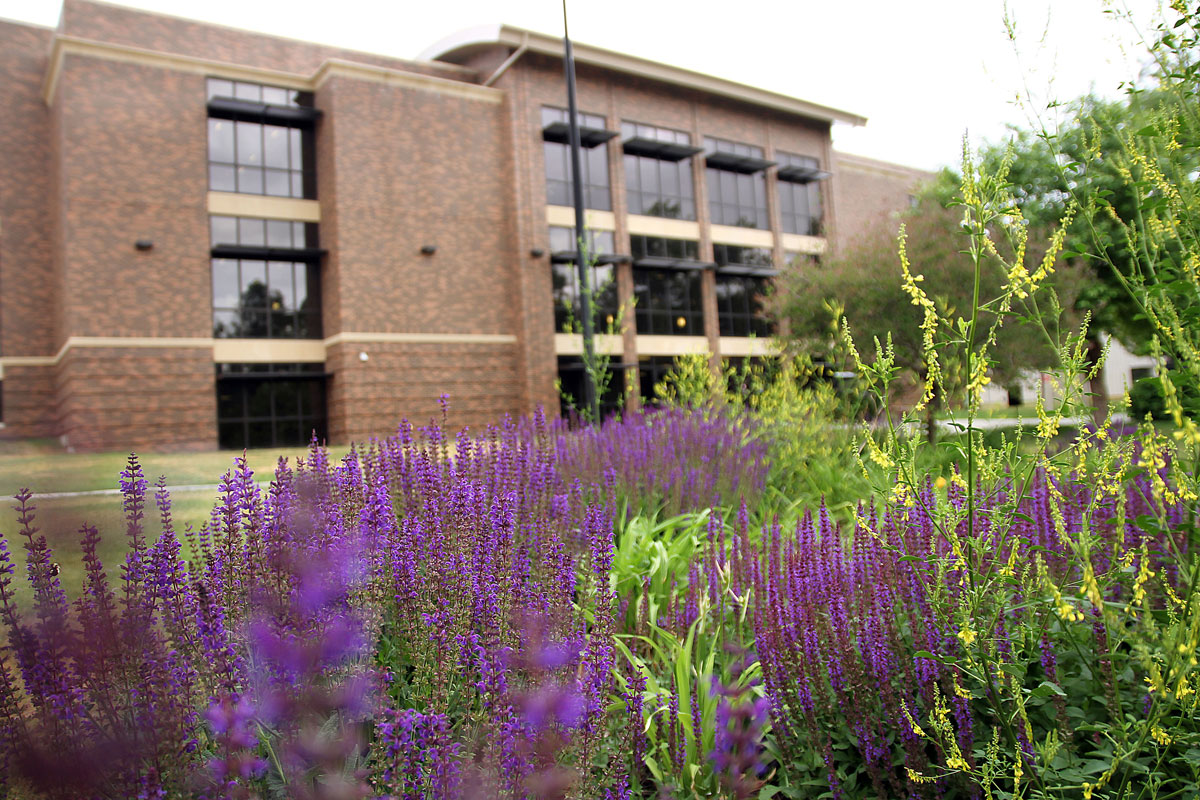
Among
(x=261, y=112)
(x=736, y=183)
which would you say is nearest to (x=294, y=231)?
(x=261, y=112)

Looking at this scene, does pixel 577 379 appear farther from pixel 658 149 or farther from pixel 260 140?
pixel 260 140

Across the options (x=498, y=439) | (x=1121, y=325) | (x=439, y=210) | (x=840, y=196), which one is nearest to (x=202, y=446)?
(x=439, y=210)

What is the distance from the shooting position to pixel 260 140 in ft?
76.5

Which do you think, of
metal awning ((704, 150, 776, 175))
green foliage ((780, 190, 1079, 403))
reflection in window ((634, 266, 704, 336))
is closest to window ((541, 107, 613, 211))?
reflection in window ((634, 266, 704, 336))

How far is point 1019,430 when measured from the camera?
2.15 metres

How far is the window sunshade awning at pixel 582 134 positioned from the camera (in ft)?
84.7

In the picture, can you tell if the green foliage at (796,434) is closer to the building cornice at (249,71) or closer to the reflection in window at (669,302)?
the reflection in window at (669,302)

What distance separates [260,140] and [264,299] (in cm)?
505

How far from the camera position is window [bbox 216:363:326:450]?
72.3 ft

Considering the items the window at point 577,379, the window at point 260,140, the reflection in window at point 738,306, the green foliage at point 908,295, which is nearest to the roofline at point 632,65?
the window at point 260,140

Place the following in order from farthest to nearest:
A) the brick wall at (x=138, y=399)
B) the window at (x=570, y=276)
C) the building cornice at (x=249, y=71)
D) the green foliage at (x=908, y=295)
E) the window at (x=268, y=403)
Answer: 1. the window at (x=570, y=276)
2. the window at (x=268, y=403)
3. the building cornice at (x=249, y=71)
4. the brick wall at (x=138, y=399)
5. the green foliage at (x=908, y=295)

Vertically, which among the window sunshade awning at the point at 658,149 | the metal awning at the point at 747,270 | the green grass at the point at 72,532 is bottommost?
the green grass at the point at 72,532

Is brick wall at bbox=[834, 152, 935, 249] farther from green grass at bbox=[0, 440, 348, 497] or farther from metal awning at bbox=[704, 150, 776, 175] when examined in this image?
green grass at bbox=[0, 440, 348, 497]

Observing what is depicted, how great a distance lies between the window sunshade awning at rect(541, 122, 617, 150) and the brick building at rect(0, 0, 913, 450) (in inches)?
5.8
